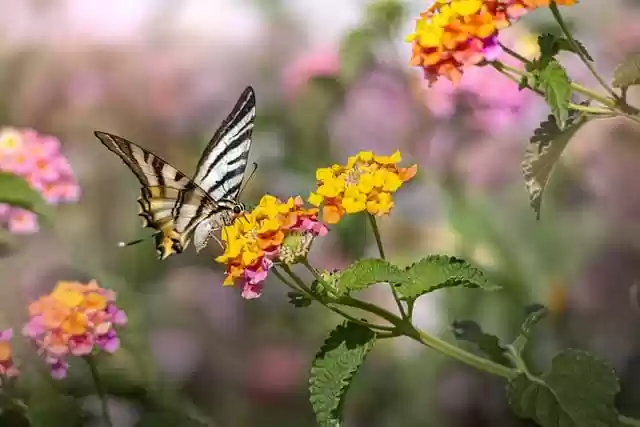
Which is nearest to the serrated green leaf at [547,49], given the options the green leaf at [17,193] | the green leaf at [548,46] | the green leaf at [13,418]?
the green leaf at [548,46]

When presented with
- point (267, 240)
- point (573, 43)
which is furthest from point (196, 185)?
point (573, 43)

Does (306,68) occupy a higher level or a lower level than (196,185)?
higher

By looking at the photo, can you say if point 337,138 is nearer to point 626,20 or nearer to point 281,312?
point 281,312

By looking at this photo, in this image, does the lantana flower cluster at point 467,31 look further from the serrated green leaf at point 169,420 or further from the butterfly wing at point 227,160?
the serrated green leaf at point 169,420

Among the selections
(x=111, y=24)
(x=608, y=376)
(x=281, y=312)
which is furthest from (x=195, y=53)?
(x=608, y=376)

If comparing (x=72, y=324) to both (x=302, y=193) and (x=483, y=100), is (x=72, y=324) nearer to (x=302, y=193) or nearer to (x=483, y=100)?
(x=302, y=193)

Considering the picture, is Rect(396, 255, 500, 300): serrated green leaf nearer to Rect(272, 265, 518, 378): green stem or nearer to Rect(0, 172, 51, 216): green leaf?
Rect(272, 265, 518, 378): green stem

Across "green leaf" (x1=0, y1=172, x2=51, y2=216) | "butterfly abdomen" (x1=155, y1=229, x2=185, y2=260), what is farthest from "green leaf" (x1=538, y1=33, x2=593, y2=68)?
"green leaf" (x1=0, y1=172, x2=51, y2=216)
